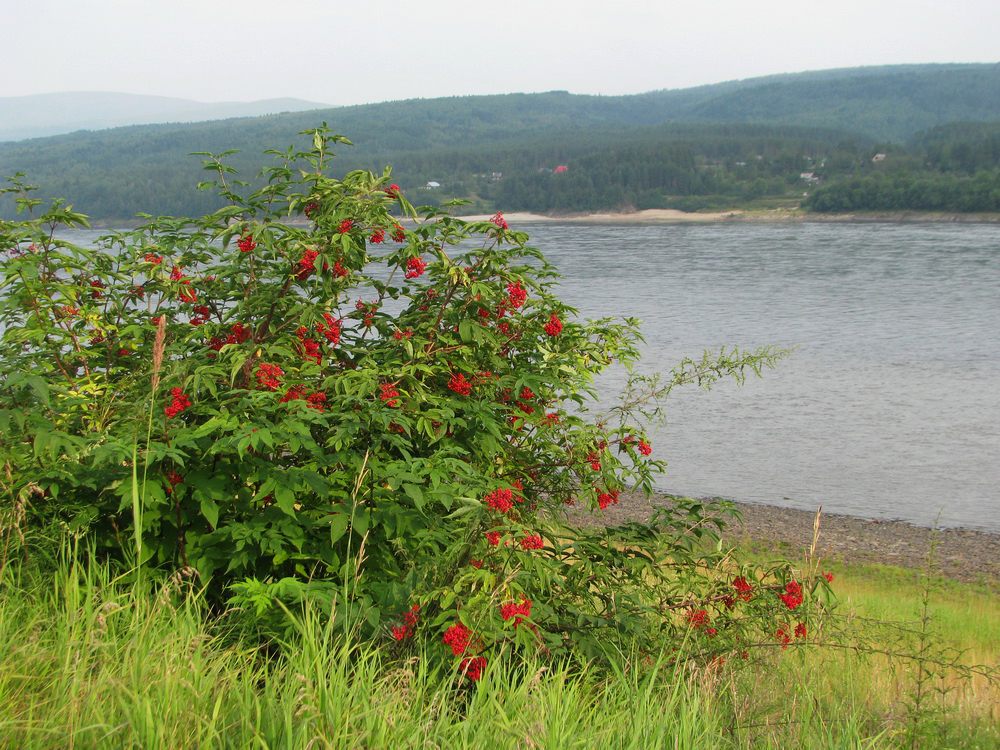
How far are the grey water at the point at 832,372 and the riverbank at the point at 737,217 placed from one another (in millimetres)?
23685

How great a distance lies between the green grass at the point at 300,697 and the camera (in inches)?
73.7

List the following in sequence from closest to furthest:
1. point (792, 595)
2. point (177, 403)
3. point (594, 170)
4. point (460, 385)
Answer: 1. point (177, 403)
2. point (792, 595)
3. point (460, 385)
4. point (594, 170)

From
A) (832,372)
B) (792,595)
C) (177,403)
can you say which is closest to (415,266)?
(177,403)

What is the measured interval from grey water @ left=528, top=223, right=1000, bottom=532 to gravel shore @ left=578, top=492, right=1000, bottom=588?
57 cm

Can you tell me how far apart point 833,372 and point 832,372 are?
0.03 meters

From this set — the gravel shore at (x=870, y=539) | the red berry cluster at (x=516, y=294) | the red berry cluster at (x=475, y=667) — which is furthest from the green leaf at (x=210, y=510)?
the gravel shore at (x=870, y=539)

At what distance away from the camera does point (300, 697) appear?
180 centimetres

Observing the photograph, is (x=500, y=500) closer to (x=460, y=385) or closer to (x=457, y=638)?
(x=457, y=638)

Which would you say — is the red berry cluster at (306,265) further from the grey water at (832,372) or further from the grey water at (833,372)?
the grey water at (832,372)

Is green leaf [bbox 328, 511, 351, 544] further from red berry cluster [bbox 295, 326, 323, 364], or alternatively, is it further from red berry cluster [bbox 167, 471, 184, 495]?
red berry cluster [bbox 295, 326, 323, 364]

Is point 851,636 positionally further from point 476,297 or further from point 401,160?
point 401,160

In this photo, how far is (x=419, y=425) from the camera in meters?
2.95

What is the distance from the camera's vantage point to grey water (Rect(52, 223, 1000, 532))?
1627 centimetres

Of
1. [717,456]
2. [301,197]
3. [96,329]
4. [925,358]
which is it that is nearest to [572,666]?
[301,197]
